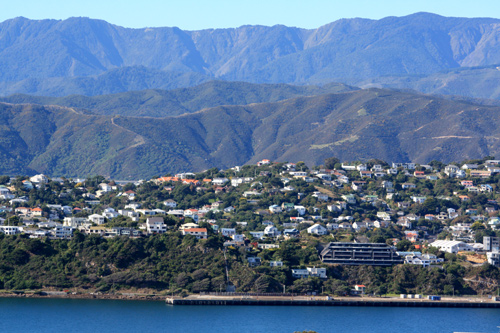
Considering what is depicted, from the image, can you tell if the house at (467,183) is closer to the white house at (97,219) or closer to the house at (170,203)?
the house at (170,203)

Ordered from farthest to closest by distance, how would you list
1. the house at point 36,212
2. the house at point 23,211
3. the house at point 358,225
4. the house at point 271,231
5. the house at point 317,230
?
the house at point 358,225
the house at point 23,211
the house at point 36,212
the house at point 271,231
the house at point 317,230

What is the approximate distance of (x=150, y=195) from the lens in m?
133

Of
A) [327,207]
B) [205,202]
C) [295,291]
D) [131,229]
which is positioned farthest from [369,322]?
[205,202]

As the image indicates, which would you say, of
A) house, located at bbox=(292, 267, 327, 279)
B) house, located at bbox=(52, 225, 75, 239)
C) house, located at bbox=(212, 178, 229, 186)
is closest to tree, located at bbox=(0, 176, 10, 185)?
house, located at bbox=(212, 178, 229, 186)

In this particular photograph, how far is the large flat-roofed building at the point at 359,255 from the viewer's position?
90.2 meters

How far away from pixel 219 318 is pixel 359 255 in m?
19.1

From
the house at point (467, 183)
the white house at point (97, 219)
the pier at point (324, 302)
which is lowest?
the pier at point (324, 302)

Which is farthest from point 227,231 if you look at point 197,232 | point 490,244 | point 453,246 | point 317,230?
point 490,244

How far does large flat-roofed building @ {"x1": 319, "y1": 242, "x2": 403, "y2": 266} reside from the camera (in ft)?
296

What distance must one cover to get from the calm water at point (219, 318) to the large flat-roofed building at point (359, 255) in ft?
28.2

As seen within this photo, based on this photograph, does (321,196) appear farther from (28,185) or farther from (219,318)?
(219,318)

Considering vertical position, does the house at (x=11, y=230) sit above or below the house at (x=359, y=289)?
above

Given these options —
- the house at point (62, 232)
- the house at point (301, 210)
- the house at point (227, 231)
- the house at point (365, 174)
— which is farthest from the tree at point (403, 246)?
the house at point (365, 174)

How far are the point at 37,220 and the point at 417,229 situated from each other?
42598 mm
